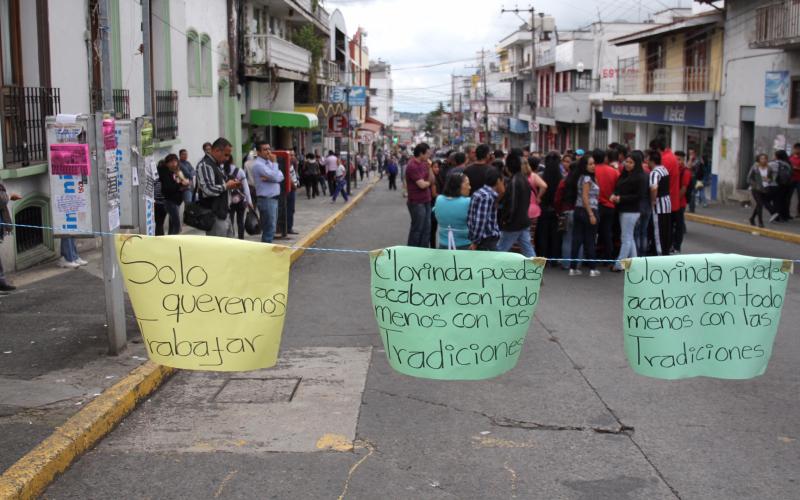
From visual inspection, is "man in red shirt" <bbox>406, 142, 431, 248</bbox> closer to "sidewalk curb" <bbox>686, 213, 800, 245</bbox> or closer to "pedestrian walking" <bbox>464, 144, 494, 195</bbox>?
"pedestrian walking" <bbox>464, 144, 494, 195</bbox>

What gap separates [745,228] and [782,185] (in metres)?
1.22

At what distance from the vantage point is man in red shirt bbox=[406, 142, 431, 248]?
14.0 meters

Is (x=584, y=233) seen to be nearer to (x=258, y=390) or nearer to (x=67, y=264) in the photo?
(x=258, y=390)

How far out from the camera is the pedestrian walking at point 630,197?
41.0ft

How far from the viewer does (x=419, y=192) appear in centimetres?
1405

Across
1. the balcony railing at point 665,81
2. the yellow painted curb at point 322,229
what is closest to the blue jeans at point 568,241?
the yellow painted curb at point 322,229

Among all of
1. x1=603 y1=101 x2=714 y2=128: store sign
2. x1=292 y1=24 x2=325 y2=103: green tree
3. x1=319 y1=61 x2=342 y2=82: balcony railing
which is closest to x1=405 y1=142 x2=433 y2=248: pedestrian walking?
x1=603 y1=101 x2=714 y2=128: store sign

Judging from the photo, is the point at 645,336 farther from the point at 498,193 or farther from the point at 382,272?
the point at 498,193

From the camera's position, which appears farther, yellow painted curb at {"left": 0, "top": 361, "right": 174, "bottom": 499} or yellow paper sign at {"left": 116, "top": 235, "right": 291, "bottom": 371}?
yellow paper sign at {"left": 116, "top": 235, "right": 291, "bottom": 371}

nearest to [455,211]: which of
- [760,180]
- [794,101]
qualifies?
[760,180]

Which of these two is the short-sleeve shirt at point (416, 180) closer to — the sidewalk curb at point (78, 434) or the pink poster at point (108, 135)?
the pink poster at point (108, 135)

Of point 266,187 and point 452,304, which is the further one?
point 266,187

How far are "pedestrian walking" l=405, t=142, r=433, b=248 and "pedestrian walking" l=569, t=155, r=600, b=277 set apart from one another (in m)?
2.38

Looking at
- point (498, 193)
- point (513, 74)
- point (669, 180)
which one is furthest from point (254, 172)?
point (513, 74)
